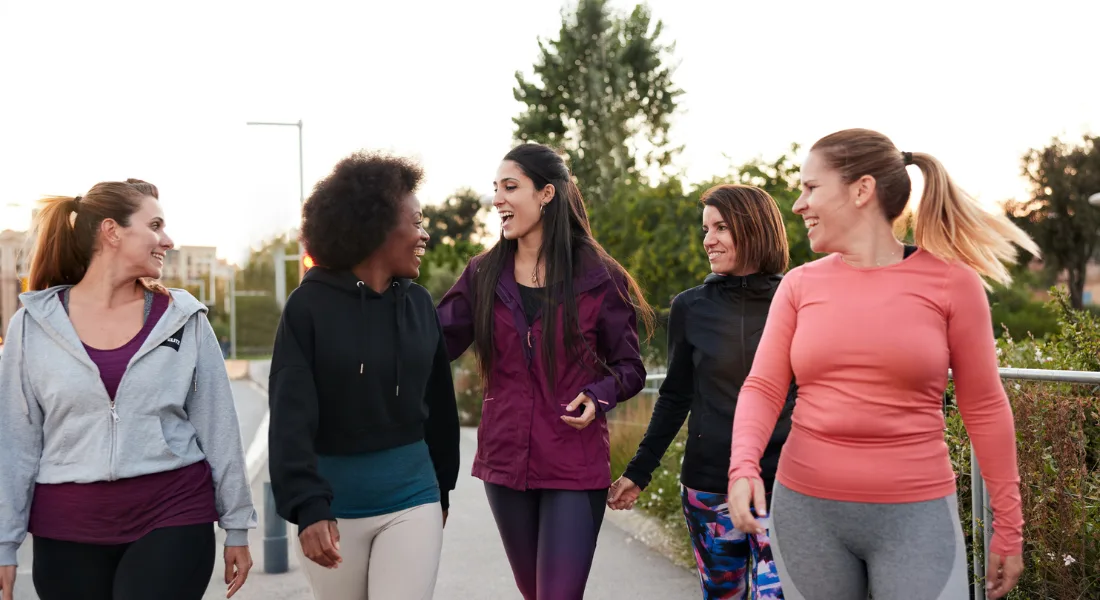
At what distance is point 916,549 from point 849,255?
74cm

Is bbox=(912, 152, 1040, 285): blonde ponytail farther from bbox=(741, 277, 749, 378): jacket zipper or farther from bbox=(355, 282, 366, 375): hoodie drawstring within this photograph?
bbox=(355, 282, 366, 375): hoodie drawstring

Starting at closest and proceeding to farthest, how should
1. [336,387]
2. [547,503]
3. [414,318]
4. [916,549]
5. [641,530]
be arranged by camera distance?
[916,549]
[336,387]
[414,318]
[547,503]
[641,530]

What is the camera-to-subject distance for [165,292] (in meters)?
3.61

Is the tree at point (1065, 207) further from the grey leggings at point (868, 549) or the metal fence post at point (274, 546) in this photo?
the grey leggings at point (868, 549)

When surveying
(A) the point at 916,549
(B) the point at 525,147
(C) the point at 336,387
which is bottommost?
(A) the point at 916,549

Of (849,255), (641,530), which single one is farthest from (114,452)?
(641,530)

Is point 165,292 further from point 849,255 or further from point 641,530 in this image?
point 641,530

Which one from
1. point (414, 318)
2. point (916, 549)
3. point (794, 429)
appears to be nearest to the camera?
point (916, 549)

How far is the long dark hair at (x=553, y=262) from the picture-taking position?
3959mm

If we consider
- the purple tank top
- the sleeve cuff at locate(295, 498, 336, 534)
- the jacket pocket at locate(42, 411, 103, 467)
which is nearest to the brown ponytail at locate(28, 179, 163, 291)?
the purple tank top

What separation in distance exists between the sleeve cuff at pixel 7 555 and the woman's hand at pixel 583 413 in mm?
1735

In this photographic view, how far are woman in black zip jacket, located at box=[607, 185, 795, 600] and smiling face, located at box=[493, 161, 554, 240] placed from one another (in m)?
0.62

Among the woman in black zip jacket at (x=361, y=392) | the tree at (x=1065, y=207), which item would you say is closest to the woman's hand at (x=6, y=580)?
the woman in black zip jacket at (x=361, y=392)

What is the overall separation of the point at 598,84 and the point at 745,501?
126 ft
